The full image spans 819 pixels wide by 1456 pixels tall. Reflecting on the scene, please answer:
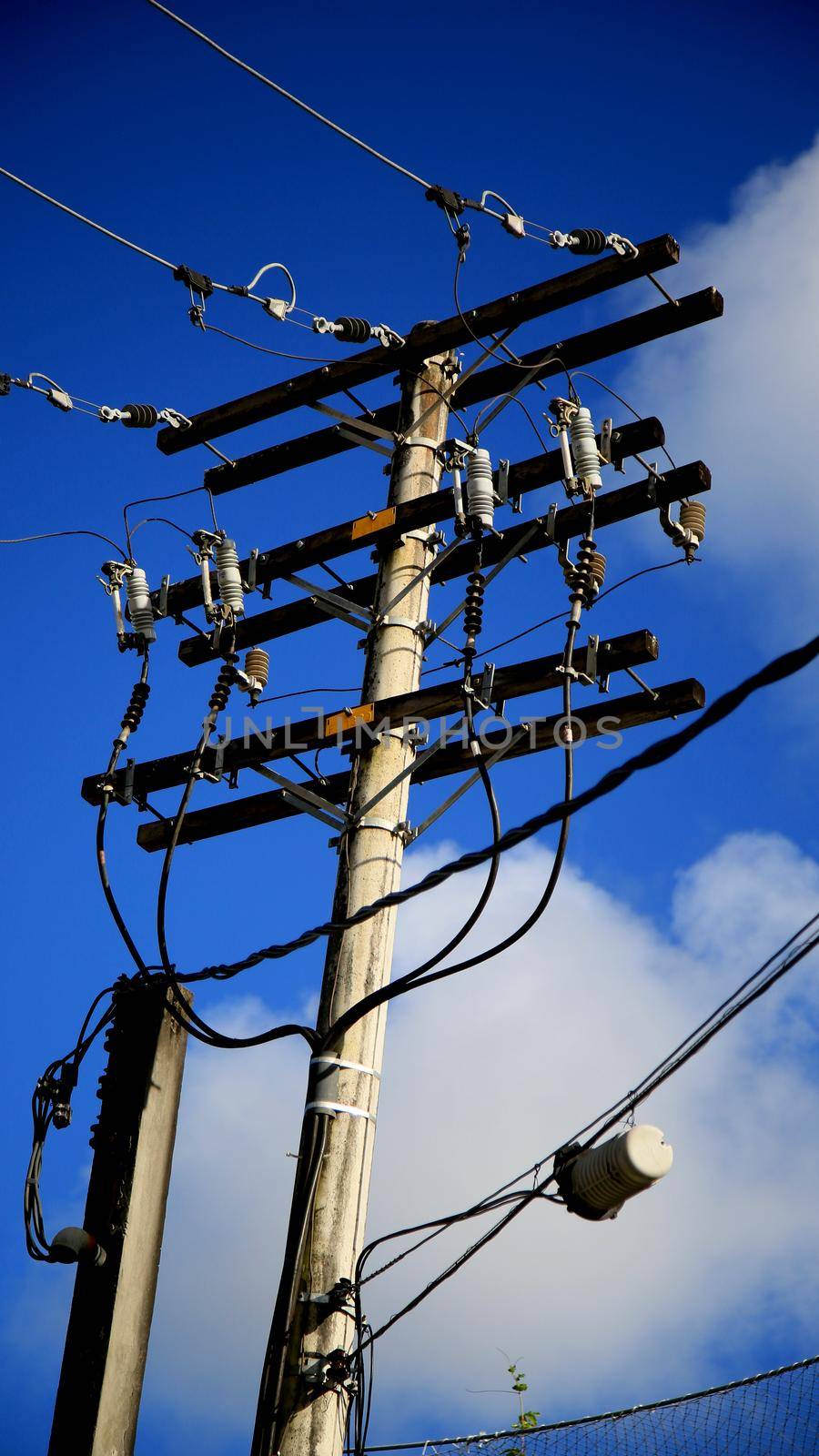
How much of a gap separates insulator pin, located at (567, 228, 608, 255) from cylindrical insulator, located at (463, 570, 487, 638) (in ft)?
6.90

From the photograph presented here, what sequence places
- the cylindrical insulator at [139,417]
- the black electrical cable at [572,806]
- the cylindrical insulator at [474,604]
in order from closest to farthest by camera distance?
the black electrical cable at [572,806] < the cylindrical insulator at [474,604] < the cylindrical insulator at [139,417]

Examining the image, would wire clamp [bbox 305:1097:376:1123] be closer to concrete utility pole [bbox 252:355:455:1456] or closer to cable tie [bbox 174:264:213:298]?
concrete utility pole [bbox 252:355:455:1456]

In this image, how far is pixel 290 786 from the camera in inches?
325

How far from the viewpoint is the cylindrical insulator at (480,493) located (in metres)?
8.05

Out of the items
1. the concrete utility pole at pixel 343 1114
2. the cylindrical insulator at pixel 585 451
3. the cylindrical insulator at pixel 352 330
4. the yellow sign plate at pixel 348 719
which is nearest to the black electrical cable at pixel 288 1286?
the concrete utility pole at pixel 343 1114

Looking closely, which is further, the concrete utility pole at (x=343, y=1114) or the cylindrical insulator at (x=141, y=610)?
the cylindrical insulator at (x=141, y=610)

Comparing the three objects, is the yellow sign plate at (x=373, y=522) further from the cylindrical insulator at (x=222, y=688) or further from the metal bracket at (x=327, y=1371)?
the metal bracket at (x=327, y=1371)

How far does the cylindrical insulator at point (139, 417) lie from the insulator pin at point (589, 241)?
2940mm

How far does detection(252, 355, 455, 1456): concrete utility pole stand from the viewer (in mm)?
6449

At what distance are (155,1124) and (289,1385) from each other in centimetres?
126

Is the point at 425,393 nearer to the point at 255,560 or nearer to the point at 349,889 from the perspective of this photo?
the point at 255,560

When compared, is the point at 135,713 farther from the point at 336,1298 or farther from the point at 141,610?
the point at 336,1298

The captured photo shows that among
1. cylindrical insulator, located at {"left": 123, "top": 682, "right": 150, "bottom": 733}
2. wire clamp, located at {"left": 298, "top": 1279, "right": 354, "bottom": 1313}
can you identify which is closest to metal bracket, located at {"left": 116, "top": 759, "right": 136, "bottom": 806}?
cylindrical insulator, located at {"left": 123, "top": 682, "right": 150, "bottom": 733}

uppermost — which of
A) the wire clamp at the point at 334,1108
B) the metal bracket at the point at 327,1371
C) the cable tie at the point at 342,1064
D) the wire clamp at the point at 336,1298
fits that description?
the cable tie at the point at 342,1064
